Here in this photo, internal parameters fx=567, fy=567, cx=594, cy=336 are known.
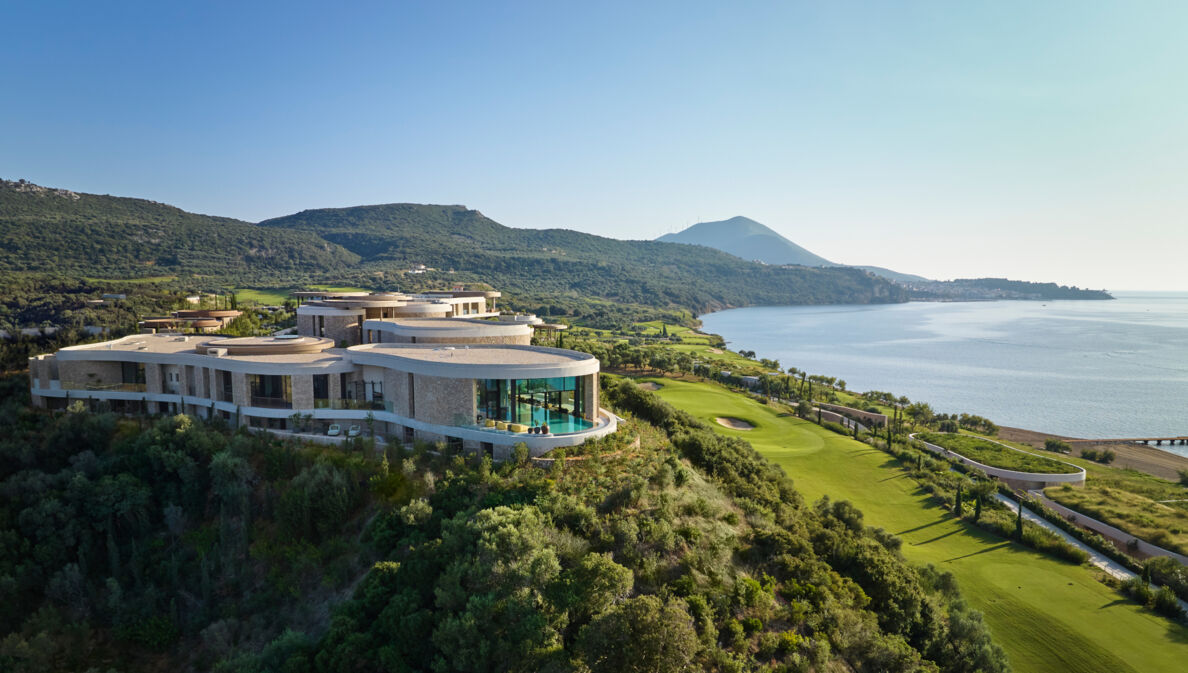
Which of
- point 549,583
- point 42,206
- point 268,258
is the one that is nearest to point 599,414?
point 549,583

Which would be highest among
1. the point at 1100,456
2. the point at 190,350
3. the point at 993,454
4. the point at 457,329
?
the point at 457,329

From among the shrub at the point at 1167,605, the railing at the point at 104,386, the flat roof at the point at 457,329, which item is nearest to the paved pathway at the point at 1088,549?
the shrub at the point at 1167,605

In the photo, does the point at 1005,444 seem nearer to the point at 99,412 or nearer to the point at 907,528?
the point at 907,528

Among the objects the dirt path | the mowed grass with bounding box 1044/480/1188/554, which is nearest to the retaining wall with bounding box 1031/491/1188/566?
the mowed grass with bounding box 1044/480/1188/554

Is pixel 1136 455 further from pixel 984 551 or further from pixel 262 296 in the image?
pixel 262 296

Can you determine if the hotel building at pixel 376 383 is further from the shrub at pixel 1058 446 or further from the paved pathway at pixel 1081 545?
the shrub at pixel 1058 446

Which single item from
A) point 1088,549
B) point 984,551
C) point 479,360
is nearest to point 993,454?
point 1088,549
